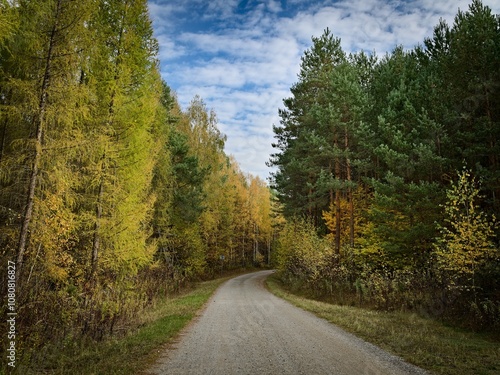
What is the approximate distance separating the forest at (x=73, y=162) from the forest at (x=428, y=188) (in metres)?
11.0

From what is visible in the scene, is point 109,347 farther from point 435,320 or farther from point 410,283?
point 410,283

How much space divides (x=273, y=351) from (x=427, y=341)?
4157 mm

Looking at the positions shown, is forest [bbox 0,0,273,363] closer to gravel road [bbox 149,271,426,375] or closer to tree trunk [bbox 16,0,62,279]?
tree trunk [bbox 16,0,62,279]

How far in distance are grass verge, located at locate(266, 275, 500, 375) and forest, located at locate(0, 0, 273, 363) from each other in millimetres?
7425

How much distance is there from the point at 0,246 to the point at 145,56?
8.00 m

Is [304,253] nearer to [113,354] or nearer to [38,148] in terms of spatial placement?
[113,354]

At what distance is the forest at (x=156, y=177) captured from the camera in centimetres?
A: 788

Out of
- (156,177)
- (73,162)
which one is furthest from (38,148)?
(156,177)

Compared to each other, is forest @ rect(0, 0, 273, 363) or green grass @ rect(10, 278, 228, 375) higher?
forest @ rect(0, 0, 273, 363)

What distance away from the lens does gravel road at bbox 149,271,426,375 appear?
6.09 metres

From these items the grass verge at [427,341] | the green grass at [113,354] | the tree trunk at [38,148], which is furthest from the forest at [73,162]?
the grass verge at [427,341]

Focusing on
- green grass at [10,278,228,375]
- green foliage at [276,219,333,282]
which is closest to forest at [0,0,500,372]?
green foliage at [276,219,333,282]

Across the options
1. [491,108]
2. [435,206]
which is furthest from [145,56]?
[491,108]

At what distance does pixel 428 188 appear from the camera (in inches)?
603
